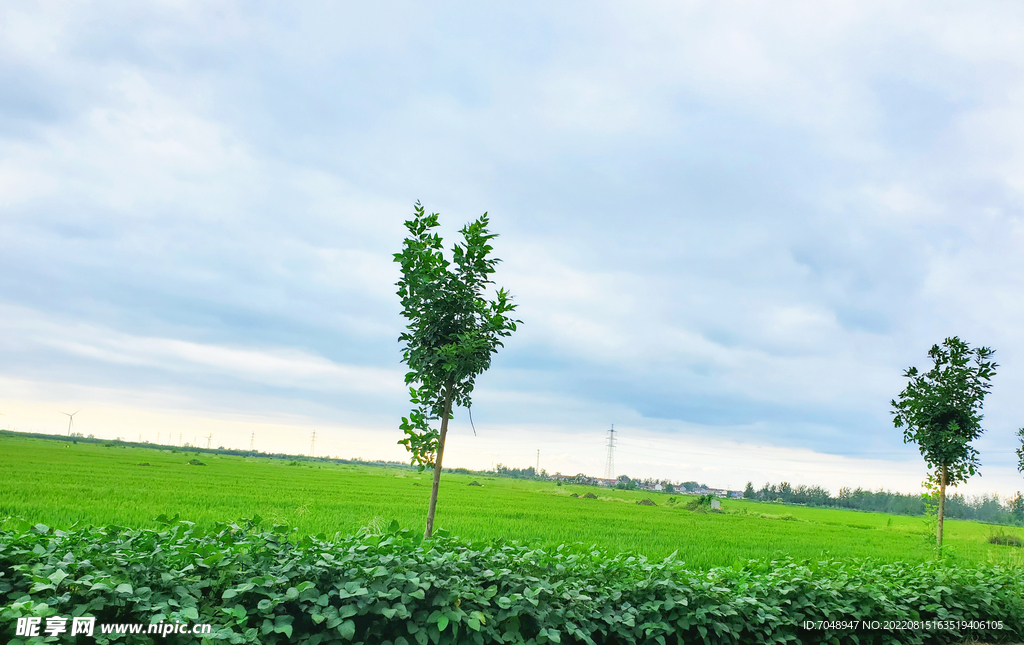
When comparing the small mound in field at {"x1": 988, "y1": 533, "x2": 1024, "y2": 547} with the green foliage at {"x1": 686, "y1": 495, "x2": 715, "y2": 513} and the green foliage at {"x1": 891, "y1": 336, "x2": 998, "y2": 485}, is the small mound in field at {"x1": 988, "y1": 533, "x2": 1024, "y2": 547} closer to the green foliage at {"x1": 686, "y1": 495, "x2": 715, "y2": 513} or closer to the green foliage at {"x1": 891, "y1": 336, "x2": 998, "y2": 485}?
the green foliage at {"x1": 686, "y1": 495, "x2": 715, "y2": 513}

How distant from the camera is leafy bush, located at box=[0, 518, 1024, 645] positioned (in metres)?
3.70

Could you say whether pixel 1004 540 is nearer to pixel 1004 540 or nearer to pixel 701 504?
pixel 1004 540

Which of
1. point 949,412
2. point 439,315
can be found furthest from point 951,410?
point 439,315

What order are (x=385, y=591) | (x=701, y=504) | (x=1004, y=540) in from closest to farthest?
(x=385, y=591), (x=1004, y=540), (x=701, y=504)

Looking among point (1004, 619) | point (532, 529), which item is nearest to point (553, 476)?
point (532, 529)

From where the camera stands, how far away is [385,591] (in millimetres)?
4016

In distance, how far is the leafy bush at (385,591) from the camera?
370cm

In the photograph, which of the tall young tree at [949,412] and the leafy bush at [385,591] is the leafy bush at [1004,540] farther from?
the leafy bush at [385,591]

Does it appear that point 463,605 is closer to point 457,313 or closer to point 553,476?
point 457,313

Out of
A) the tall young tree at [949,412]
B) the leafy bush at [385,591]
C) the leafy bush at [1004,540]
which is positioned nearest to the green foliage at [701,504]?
the leafy bush at [1004,540]

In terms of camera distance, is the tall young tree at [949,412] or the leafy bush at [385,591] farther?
the tall young tree at [949,412]

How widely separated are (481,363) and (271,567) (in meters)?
3.61

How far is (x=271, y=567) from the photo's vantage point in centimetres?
420

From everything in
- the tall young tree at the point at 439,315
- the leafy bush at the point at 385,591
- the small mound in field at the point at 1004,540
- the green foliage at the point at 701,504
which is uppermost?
the tall young tree at the point at 439,315
